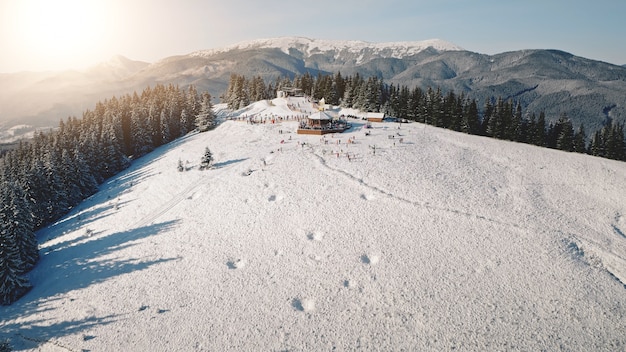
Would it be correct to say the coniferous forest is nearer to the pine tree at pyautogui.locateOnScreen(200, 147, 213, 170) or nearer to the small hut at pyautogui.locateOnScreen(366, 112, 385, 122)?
the small hut at pyautogui.locateOnScreen(366, 112, 385, 122)

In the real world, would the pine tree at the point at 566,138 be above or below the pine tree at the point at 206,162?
above

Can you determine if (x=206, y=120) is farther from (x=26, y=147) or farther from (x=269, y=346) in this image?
(x=269, y=346)

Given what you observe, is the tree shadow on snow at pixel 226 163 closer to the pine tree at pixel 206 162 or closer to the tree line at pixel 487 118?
the pine tree at pixel 206 162

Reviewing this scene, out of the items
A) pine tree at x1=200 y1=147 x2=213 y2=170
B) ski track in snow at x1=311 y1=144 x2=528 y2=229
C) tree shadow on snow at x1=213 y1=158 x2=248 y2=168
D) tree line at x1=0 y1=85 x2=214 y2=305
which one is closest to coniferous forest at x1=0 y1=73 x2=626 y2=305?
tree line at x1=0 y1=85 x2=214 y2=305

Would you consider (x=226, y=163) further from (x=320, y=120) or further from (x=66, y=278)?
(x=66, y=278)

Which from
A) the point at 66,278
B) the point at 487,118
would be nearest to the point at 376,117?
the point at 487,118

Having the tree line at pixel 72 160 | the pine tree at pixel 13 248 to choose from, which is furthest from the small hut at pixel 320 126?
the pine tree at pixel 13 248

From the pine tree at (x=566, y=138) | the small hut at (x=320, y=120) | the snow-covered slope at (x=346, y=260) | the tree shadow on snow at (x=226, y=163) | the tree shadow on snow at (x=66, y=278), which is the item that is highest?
the small hut at (x=320, y=120)
